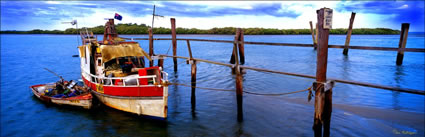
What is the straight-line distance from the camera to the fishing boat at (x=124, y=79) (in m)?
9.67

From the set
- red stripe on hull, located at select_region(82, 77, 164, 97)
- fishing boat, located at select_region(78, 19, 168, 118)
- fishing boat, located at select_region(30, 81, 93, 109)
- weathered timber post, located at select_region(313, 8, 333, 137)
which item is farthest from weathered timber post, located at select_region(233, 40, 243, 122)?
fishing boat, located at select_region(30, 81, 93, 109)

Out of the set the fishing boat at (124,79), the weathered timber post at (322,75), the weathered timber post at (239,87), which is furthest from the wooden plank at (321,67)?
the fishing boat at (124,79)

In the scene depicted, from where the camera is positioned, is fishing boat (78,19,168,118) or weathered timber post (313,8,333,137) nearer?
weathered timber post (313,8,333,137)

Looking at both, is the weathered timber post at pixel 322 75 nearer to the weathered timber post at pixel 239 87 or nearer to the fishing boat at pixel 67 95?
the weathered timber post at pixel 239 87

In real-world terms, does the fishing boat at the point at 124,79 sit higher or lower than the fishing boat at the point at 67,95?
higher

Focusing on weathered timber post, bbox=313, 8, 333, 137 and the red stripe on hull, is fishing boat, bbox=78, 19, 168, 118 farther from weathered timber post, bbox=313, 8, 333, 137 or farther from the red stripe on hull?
weathered timber post, bbox=313, 8, 333, 137

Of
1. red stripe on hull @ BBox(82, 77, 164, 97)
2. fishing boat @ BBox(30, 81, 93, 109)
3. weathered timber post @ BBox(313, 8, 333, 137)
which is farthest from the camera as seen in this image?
fishing boat @ BBox(30, 81, 93, 109)

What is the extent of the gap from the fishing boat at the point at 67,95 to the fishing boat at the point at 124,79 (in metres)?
0.53

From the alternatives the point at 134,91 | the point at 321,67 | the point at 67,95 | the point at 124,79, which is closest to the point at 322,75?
the point at 321,67

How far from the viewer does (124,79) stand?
33.7ft

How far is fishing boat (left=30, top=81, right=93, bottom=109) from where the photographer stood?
459 inches

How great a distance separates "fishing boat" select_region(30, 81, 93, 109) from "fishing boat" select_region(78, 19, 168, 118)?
0.53m

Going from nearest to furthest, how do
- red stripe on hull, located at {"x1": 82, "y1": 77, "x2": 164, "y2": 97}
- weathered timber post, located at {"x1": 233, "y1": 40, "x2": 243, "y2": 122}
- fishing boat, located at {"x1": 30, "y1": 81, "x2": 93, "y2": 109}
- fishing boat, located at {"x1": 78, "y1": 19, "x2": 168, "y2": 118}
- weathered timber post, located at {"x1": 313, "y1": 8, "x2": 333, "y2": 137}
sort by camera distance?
weathered timber post, located at {"x1": 313, "y1": 8, "x2": 333, "y2": 137} → weathered timber post, located at {"x1": 233, "y1": 40, "x2": 243, "y2": 122} → red stripe on hull, located at {"x1": 82, "y1": 77, "x2": 164, "y2": 97} → fishing boat, located at {"x1": 78, "y1": 19, "x2": 168, "y2": 118} → fishing boat, located at {"x1": 30, "y1": 81, "x2": 93, "y2": 109}

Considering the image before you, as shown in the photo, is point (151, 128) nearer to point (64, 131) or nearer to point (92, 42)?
point (64, 131)
